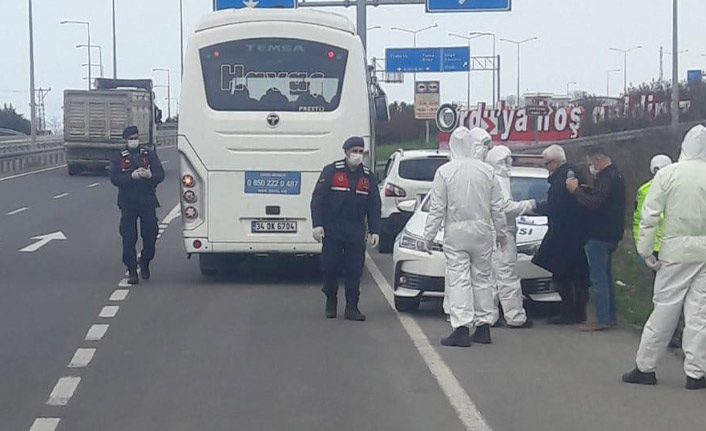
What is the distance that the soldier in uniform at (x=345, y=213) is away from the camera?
13.0m

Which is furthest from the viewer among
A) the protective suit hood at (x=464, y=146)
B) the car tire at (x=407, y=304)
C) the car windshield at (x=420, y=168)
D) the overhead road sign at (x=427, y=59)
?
the overhead road sign at (x=427, y=59)

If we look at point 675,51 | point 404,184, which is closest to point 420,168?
point 404,184

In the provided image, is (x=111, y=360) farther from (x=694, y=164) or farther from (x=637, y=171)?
(x=637, y=171)

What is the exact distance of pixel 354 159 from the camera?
13039 millimetres

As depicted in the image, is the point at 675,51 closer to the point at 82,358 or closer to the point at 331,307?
the point at 331,307

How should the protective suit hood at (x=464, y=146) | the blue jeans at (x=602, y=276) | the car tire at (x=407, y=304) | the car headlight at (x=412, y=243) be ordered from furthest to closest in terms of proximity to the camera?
the car tire at (x=407, y=304), the car headlight at (x=412, y=243), the blue jeans at (x=602, y=276), the protective suit hood at (x=464, y=146)

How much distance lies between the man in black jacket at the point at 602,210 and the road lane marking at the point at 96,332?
459 cm

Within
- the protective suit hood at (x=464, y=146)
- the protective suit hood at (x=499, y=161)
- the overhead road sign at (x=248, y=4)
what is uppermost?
the overhead road sign at (x=248, y=4)

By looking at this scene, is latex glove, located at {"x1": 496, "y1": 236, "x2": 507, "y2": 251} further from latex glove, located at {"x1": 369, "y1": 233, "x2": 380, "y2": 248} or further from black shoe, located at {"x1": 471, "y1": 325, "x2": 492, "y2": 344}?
latex glove, located at {"x1": 369, "y1": 233, "x2": 380, "y2": 248}

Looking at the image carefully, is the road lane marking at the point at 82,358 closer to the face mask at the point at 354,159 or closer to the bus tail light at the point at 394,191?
the face mask at the point at 354,159

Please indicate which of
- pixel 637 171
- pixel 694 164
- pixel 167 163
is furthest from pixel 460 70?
pixel 694 164

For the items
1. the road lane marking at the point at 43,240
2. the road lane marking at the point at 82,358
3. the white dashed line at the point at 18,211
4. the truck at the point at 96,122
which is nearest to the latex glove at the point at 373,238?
the road lane marking at the point at 82,358

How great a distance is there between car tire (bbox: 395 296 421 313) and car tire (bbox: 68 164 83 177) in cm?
3462

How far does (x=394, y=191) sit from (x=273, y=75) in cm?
455
